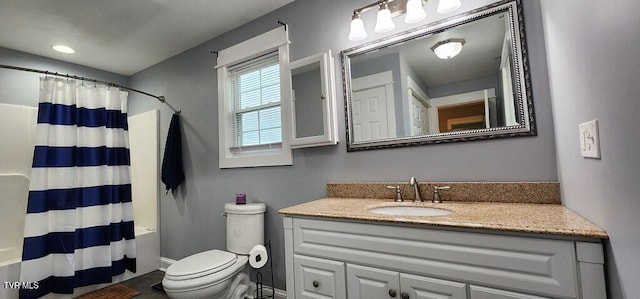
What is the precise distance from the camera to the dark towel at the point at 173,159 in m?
2.64

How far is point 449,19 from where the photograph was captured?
1.48 meters

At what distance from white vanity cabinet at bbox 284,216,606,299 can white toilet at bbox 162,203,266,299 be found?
1.95ft

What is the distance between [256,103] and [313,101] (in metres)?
0.66

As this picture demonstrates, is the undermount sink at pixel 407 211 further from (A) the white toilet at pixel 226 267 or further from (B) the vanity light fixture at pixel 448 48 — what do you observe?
(A) the white toilet at pixel 226 267

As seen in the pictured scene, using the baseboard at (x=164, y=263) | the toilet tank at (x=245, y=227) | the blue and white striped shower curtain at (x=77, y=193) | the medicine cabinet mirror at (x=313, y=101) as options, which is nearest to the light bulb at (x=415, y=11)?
the medicine cabinet mirror at (x=313, y=101)

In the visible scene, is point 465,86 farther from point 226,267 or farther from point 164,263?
point 164,263

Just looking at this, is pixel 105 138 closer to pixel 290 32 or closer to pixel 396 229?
pixel 290 32

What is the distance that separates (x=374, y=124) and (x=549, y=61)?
2.86 feet

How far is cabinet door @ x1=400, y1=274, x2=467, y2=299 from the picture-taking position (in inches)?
39.1

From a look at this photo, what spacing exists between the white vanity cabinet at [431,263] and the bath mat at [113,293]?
1736 mm

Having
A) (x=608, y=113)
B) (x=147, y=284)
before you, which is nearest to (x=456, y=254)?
(x=608, y=113)

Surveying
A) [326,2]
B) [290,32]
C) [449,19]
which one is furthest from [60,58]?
[449,19]

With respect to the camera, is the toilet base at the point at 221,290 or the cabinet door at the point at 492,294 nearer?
the cabinet door at the point at 492,294

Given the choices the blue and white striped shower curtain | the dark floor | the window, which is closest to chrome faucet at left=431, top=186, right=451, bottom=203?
the window
